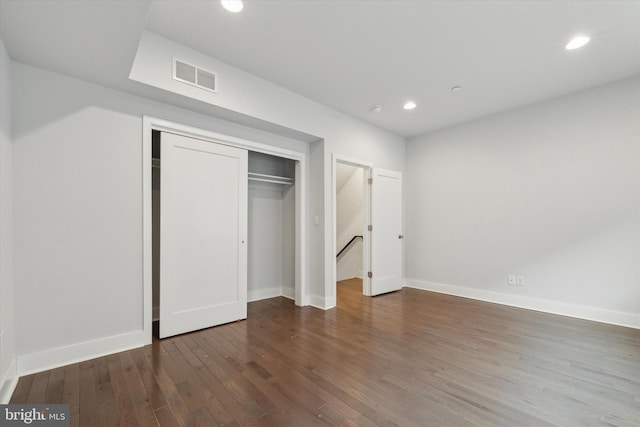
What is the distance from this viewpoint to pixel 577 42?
8.39 ft

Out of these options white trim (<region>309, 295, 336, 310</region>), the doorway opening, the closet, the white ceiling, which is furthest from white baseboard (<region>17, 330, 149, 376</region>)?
the doorway opening

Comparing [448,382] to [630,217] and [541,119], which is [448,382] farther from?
[541,119]

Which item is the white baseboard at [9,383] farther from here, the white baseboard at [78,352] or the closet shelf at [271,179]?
the closet shelf at [271,179]

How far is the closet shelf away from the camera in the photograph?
13.3 feet

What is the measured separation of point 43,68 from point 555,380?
4.78 m

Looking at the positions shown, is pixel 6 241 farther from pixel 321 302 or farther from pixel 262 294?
pixel 321 302

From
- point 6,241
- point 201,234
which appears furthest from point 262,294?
point 6,241

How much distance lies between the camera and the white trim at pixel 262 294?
4.20 meters

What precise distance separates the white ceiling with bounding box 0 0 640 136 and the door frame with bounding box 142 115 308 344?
45 cm

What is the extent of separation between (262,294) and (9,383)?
108 inches

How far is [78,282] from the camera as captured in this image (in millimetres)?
2361

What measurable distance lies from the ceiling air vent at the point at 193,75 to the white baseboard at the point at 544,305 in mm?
4631

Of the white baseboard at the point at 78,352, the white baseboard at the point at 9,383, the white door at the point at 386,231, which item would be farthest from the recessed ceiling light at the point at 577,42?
the white baseboard at the point at 9,383

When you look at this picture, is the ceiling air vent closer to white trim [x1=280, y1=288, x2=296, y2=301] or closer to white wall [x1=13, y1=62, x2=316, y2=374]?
white wall [x1=13, y1=62, x2=316, y2=374]
